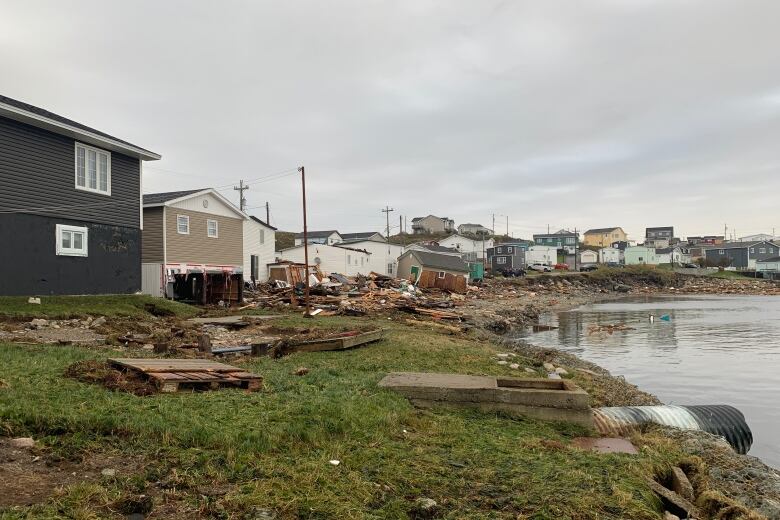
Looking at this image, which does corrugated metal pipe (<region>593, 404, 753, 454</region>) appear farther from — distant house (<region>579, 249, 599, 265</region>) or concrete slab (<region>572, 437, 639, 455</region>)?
distant house (<region>579, 249, 599, 265</region>)

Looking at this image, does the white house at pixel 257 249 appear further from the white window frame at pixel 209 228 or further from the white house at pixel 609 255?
the white house at pixel 609 255

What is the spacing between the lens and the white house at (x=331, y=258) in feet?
160

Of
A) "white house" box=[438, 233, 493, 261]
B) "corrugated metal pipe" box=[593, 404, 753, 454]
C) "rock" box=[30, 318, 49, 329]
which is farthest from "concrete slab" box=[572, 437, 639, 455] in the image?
"white house" box=[438, 233, 493, 261]

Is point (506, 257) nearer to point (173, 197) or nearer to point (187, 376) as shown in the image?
point (173, 197)

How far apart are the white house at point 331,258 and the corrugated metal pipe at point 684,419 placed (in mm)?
38967

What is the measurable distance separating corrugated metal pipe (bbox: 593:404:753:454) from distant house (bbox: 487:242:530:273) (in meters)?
73.1

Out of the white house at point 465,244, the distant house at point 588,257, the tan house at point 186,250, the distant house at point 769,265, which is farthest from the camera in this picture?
the distant house at point 588,257

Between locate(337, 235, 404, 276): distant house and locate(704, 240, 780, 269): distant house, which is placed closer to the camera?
locate(337, 235, 404, 276): distant house

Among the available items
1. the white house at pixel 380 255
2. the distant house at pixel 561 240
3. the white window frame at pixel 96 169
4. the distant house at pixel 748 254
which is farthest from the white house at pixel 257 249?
the distant house at pixel 748 254

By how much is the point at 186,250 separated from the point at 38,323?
14.5 meters

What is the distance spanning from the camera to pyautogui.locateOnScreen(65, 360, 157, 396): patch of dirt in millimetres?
7355

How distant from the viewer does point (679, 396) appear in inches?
567

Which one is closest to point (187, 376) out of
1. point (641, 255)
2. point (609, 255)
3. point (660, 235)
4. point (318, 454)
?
point (318, 454)

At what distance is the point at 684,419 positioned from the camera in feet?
30.7
